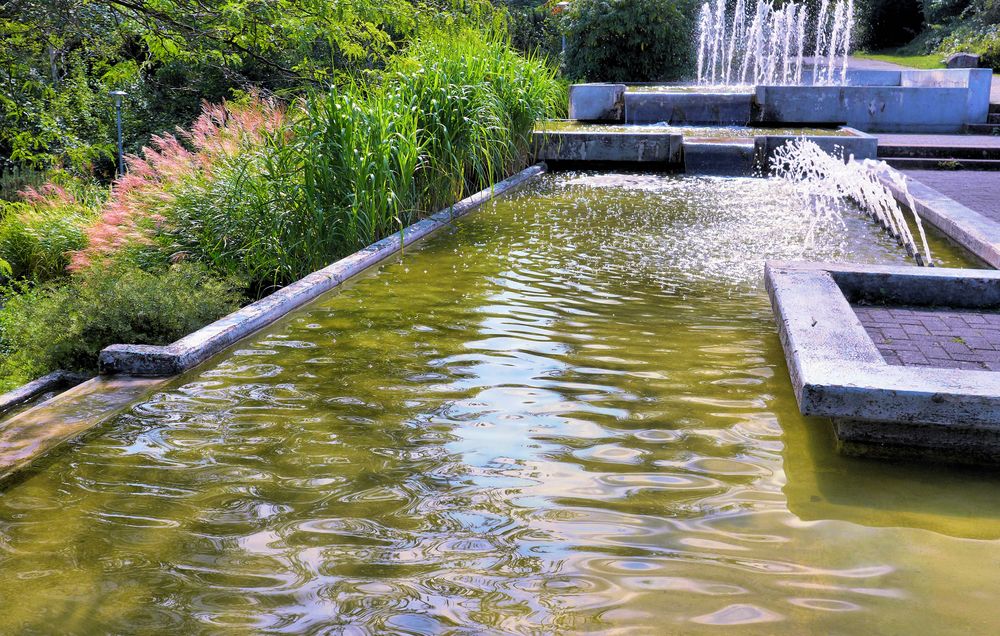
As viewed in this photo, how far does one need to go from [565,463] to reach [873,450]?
114cm

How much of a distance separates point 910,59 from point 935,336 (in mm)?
29645

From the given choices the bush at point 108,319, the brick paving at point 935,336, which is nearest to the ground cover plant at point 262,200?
the bush at point 108,319

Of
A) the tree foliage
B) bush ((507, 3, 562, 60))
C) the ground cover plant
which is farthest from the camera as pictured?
bush ((507, 3, 562, 60))

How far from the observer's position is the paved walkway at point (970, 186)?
8.28m

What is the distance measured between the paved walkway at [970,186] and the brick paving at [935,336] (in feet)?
11.3

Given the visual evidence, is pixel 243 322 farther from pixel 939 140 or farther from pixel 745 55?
pixel 745 55

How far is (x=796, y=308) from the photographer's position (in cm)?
397

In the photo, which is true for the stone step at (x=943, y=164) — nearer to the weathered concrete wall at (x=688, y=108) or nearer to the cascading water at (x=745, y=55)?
the weathered concrete wall at (x=688, y=108)

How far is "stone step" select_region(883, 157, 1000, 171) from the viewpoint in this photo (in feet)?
37.7

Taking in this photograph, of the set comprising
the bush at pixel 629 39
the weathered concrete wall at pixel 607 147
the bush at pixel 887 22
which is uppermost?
the bush at pixel 887 22

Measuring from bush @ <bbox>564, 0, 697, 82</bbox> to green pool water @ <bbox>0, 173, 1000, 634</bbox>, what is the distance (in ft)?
55.2

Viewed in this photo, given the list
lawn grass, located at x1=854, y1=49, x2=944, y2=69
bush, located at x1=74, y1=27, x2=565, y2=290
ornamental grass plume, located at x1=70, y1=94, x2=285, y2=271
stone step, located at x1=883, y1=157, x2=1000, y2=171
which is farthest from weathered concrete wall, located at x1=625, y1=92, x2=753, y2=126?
lawn grass, located at x1=854, y1=49, x2=944, y2=69

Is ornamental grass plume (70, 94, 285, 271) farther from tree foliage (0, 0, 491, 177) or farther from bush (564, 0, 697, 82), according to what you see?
bush (564, 0, 697, 82)

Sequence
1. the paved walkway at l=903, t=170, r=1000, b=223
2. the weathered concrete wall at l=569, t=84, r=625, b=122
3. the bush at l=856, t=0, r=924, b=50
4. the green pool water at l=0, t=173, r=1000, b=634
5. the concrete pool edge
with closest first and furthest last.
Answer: the green pool water at l=0, t=173, r=1000, b=634, the concrete pool edge, the paved walkway at l=903, t=170, r=1000, b=223, the weathered concrete wall at l=569, t=84, r=625, b=122, the bush at l=856, t=0, r=924, b=50
